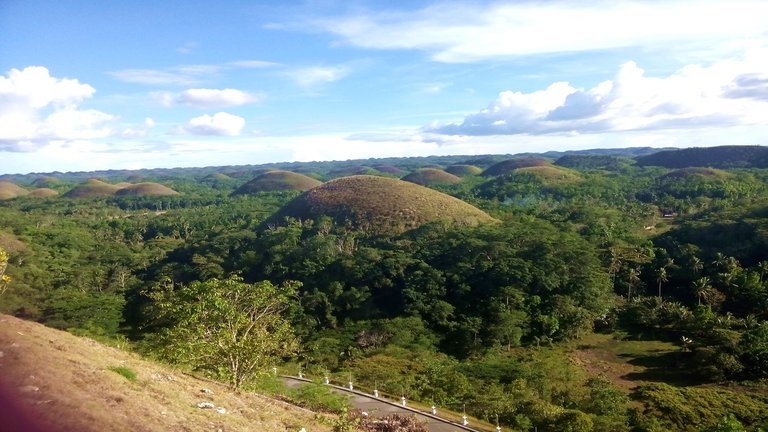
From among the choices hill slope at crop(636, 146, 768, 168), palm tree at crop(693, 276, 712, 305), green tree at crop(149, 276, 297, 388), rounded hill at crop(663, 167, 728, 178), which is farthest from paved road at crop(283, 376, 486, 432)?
hill slope at crop(636, 146, 768, 168)

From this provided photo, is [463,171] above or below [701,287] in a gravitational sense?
A: above

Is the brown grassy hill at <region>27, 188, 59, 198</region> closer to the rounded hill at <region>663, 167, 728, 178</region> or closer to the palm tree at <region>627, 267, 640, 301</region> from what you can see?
the palm tree at <region>627, 267, 640, 301</region>

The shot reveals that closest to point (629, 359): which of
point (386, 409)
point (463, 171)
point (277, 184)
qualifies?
point (386, 409)

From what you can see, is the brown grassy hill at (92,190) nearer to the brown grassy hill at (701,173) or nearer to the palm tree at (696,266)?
the palm tree at (696,266)

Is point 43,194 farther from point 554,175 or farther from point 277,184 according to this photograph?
point 554,175

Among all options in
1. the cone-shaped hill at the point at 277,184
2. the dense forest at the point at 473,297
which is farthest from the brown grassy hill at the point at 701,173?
the cone-shaped hill at the point at 277,184
